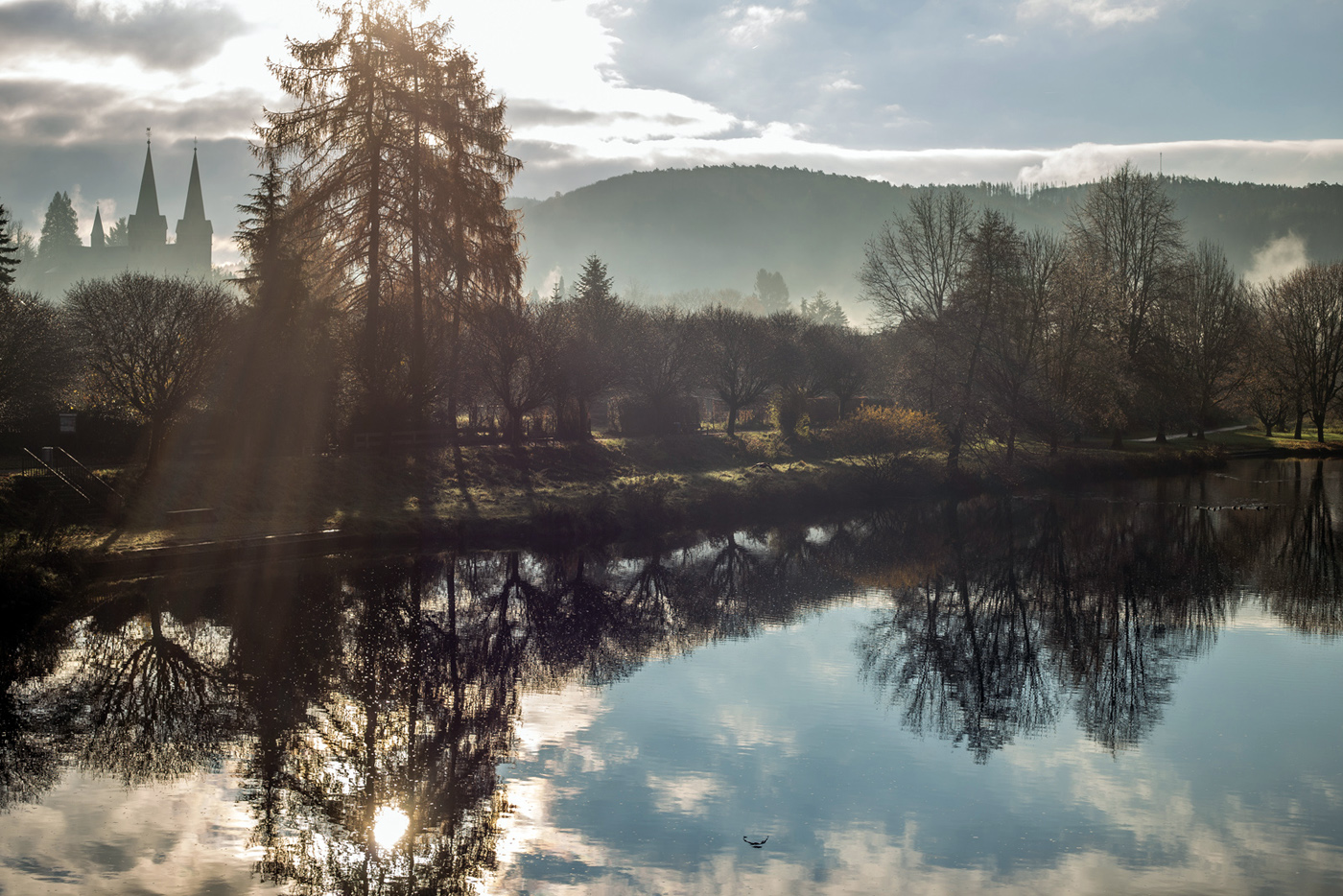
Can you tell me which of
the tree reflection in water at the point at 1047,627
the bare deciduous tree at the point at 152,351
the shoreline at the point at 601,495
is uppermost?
the bare deciduous tree at the point at 152,351

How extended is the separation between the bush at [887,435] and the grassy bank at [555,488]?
2.62 ft

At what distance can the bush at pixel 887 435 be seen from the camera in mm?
42125

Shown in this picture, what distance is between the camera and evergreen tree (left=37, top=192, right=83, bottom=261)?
176375mm

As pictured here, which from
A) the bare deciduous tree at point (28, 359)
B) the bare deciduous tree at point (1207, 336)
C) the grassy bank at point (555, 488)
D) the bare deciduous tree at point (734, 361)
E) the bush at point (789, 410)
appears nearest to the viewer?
the grassy bank at point (555, 488)

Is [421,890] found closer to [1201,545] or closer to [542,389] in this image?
[1201,545]

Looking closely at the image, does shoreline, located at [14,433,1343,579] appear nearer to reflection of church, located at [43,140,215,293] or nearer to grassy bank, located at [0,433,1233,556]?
grassy bank, located at [0,433,1233,556]

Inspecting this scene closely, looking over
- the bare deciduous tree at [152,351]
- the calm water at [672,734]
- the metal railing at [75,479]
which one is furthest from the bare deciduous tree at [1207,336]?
the metal railing at [75,479]

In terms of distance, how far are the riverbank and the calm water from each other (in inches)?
84.8

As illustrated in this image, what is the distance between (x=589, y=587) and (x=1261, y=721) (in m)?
12.7

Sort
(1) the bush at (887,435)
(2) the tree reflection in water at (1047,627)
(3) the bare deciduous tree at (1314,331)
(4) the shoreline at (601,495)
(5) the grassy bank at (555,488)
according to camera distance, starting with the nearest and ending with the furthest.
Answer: (2) the tree reflection in water at (1047,627)
(4) the shoreline at (601,495)
(5) the grassy bank at (555,488)
(1) the bush at (887,435)
(3) the bare deciduous tree at (1314,331)

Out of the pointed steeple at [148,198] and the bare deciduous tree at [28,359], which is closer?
the bare deciduous tree at [28,359]

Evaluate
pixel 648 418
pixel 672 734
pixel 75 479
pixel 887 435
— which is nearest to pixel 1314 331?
pixel 887 435

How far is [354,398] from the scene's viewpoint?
1186 inches

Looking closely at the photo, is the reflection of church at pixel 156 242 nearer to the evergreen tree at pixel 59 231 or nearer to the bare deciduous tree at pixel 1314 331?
the evergreen tree at pixel 59 231
